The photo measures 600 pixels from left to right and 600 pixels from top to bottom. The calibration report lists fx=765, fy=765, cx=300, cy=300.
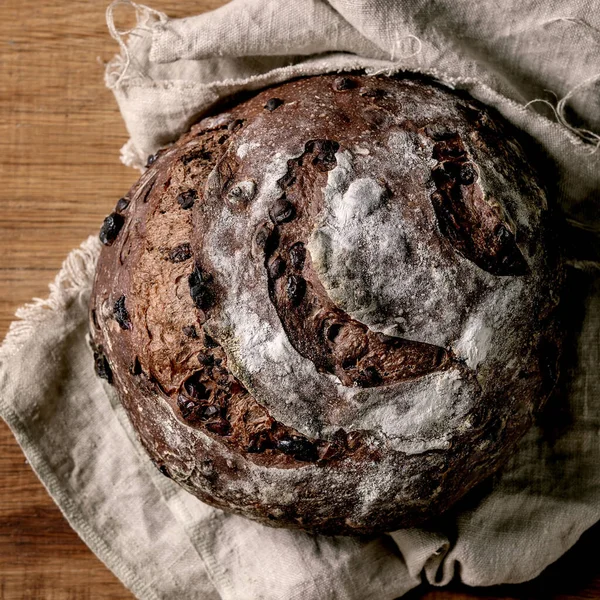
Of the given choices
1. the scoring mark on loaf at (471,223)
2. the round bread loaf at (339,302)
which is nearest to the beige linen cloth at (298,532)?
the round bread loaf at (339,302)

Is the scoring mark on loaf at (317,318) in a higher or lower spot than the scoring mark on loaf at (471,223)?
lower

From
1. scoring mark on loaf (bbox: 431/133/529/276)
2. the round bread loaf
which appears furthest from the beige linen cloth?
scoring mark on loaf (bbox: 431/133/529/276)

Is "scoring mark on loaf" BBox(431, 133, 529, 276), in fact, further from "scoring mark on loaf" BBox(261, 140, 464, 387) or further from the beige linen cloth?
the beige linen cloth

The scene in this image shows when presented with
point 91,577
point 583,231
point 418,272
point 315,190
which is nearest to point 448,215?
point 418,272

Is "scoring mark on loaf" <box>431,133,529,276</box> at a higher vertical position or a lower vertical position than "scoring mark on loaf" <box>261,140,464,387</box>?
higher

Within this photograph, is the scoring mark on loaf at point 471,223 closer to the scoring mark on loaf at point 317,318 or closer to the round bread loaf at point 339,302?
the round bread loaf at point 339,302

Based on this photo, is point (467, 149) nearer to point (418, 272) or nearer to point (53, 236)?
point (418, 272)

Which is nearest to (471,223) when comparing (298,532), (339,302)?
(339,302)
